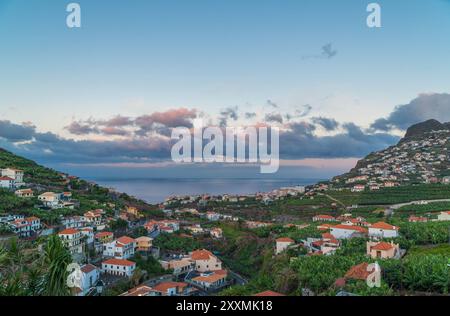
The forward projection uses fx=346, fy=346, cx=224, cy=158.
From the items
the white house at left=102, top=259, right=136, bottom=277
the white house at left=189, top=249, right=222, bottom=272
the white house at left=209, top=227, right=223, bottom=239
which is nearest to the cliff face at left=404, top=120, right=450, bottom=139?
the white house at left=209, top=227, right=223, bottom=239

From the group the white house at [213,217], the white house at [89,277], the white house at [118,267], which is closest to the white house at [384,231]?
the white house at [118,267]

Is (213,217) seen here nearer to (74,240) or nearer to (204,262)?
(204,262)

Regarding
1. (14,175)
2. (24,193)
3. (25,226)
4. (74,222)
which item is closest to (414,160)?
(74,222)

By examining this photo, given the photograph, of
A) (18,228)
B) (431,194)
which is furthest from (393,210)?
(18,228)

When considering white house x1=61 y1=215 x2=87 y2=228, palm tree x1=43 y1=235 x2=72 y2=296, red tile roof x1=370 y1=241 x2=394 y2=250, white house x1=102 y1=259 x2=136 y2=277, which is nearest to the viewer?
palm tree x1=43 y1=235 x2=72 y2=296

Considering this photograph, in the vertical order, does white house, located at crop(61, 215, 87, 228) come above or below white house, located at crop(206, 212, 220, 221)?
above

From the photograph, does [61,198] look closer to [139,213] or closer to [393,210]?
[139,213]

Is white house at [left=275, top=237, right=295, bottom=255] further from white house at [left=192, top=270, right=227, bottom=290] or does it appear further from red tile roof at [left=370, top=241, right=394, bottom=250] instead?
red tile roof at [left=370, top=241, right=394, bottom=250]

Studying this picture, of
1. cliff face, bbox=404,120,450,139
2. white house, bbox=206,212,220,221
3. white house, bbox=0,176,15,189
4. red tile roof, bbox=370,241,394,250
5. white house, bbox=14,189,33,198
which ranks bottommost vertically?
white house, bbox=206,212,220,221
